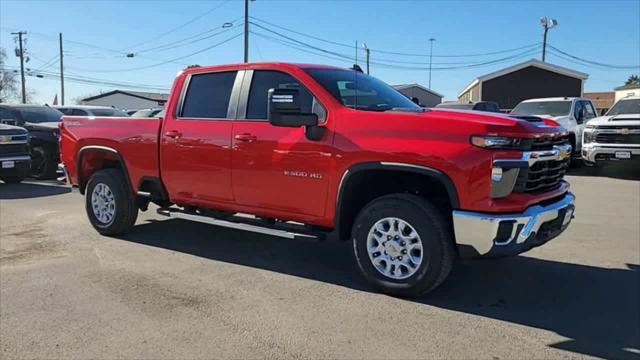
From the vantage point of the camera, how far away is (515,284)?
16.6 feet

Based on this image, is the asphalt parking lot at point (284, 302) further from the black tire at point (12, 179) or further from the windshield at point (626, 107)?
the windshield at point (626, 107)

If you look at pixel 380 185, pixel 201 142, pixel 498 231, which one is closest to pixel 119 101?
pixel 201 142

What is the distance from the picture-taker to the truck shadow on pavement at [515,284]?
13.3 ft

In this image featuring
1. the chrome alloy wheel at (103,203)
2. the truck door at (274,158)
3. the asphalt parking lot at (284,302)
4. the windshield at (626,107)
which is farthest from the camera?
the windshield at (626,107)

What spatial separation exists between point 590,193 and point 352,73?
710cm

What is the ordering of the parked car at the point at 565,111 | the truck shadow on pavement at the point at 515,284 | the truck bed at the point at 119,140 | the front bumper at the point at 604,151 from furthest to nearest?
the parked car at the point at 565,111 → the front bumper at the point at 604,151 → the truck bed at the point at 119,140 → the truck shadow on pavement at the point at 515,284

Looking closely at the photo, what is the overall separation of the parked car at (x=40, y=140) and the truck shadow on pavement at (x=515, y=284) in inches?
298

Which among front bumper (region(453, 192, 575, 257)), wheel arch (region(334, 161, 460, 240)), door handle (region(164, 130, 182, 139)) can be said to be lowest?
front bumper (region(453, 192, 575, 257))

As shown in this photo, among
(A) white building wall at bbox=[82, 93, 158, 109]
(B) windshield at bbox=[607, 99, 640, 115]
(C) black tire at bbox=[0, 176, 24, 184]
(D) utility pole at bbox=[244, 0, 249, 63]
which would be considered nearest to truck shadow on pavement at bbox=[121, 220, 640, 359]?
(C) black tire at bbox=[0, 176, 24, 184]

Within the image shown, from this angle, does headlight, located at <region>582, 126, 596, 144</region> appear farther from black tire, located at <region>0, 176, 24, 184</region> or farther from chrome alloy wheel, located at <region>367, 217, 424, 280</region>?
black tire, located at <region>0, 176, 24, 184</region>

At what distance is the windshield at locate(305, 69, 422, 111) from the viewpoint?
5.07m

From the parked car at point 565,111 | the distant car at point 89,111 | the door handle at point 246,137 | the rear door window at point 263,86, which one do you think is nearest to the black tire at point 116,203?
the door handle at point 246,137

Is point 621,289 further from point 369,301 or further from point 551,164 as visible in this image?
point 369,301

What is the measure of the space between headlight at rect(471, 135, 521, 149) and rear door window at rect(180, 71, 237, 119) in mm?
2697
